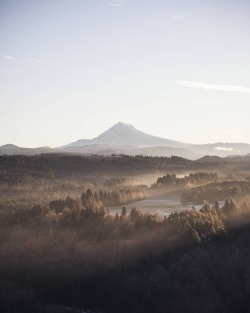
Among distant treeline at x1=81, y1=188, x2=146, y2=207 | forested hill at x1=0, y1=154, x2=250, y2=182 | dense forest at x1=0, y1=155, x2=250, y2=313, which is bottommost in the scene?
dense forest at x1=0, y1=155, x2=250, y2=313

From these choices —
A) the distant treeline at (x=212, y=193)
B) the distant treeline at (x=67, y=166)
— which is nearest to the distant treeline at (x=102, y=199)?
the distant treeline at (x=212, y=193)

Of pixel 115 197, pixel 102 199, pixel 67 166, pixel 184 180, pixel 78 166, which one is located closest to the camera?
pixel 102 199

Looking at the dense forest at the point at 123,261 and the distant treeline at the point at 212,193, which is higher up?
the distant treeline at the point at 212,193

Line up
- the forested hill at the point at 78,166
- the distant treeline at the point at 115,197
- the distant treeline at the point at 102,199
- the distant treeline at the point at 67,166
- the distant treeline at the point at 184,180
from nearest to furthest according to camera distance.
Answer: the distant treeline at the point at 102,199 < the distant treeline at the point at 115,197 < the distant treeline at the point at 184,180 < the distant treeline at the point at 67,166 < the forested hill at the point at 78,166

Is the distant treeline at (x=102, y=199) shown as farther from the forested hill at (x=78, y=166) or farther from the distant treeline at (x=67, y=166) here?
the forested hill at (x=78, y=166)

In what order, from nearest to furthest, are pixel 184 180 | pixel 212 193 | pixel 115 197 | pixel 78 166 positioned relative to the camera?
pixel 115 197 → pixel 212 193 → pixel 184 180 → pixel 78 166

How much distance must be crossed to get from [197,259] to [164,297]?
99.3 inches

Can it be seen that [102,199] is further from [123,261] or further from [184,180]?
[184,180]

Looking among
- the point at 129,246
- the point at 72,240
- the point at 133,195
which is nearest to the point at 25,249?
the point at 72,240

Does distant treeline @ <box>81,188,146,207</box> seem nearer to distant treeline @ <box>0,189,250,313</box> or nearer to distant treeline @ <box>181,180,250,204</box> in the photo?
distant treeline @ <box>181,180,250,204</box>

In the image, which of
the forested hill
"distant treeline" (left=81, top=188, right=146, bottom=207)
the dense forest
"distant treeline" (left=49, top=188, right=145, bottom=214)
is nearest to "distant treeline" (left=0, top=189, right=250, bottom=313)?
the dense forest

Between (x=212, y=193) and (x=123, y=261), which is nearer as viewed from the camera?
(x=123, y=261)

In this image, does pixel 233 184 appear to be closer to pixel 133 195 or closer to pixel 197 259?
pixel 133 195

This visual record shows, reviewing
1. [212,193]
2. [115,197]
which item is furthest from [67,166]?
[212,193]
